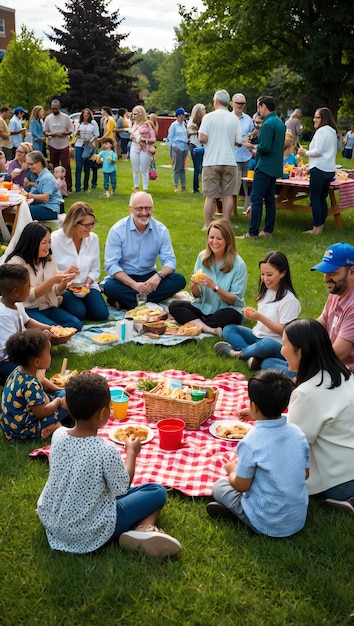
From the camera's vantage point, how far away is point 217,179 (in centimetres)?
1123

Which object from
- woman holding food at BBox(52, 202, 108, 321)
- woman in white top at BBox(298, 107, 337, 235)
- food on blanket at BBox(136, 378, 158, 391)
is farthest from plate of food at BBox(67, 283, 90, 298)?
woman in white top at BBox(298, 107, 337, 235)

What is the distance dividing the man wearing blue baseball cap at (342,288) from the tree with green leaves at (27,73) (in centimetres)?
2488

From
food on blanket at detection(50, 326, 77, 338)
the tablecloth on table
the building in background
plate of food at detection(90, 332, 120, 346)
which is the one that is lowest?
the tablecloth on table

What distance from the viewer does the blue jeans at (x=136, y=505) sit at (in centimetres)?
344

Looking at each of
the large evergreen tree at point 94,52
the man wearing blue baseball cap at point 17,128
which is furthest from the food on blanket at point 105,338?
the large evergreen tree at point 94,52

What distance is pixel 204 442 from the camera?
4.66 meters

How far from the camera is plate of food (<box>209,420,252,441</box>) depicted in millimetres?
4633

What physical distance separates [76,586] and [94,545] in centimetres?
25

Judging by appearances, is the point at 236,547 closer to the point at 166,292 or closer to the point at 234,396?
the point at 234,396

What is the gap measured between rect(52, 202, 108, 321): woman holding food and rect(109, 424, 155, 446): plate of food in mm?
2737

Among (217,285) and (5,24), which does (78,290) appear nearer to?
(217,285)

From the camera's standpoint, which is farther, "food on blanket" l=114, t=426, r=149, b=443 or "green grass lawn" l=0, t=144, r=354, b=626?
"food on blanket" l=114, t=426, r=149, b=443

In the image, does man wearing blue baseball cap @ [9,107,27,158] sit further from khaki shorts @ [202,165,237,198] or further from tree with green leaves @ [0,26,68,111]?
tree with green leaves @ [0,26,68,111]

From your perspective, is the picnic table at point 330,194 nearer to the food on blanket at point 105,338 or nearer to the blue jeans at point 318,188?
the blue jeans at point 318,188
